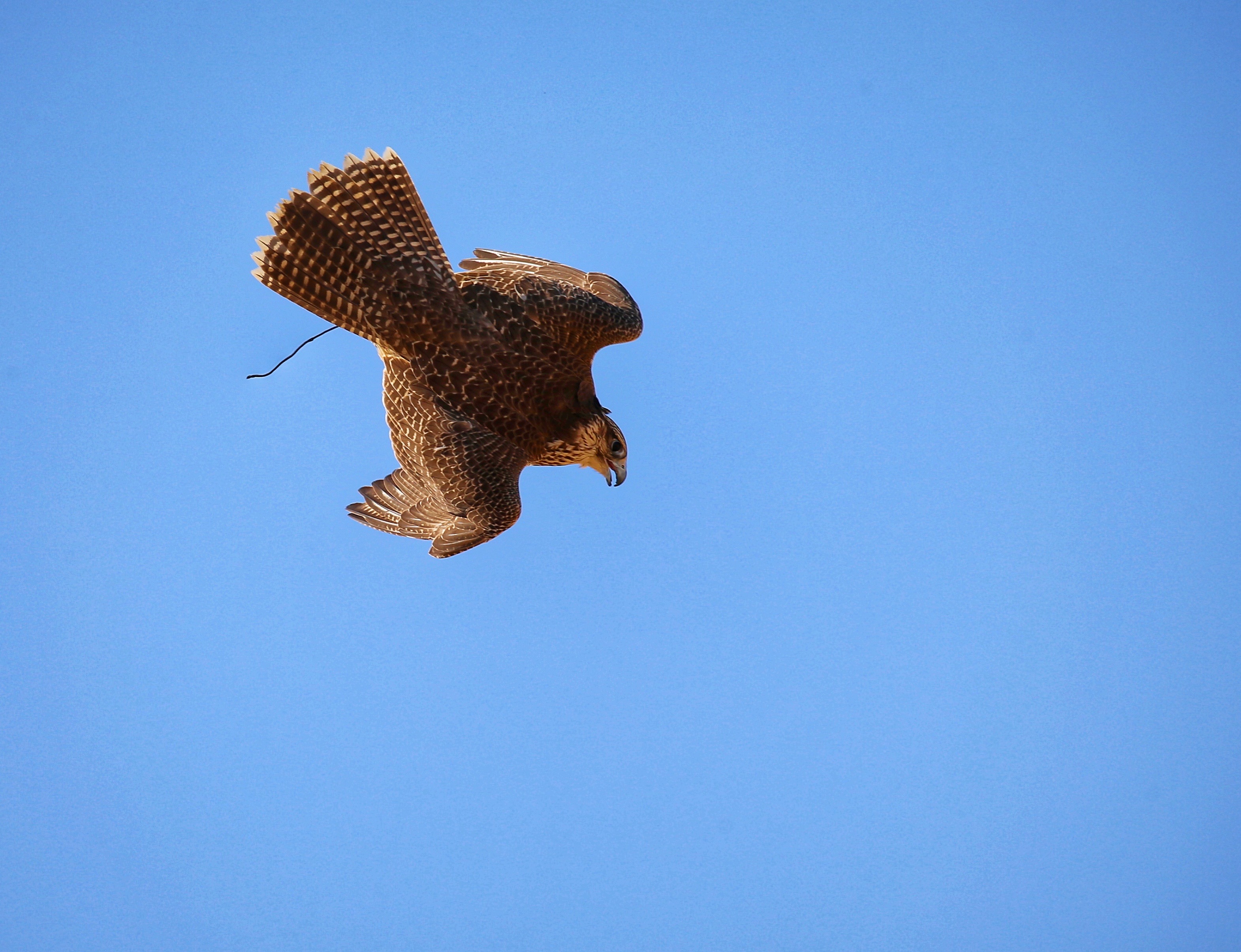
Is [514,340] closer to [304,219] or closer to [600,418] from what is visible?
[600,418]

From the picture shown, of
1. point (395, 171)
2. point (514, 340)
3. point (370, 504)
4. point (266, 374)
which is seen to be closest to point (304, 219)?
point (395, 171)

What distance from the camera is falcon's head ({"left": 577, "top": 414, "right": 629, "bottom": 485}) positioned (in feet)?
15.3

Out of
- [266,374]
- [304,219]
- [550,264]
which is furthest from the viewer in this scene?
[550,264]

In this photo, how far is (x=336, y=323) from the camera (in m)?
4.46

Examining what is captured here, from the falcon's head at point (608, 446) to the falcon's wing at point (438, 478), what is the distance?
0.35 meters

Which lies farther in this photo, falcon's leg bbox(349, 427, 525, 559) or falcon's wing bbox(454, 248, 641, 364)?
falcon's wing bbox(454, 248, 641, 364)

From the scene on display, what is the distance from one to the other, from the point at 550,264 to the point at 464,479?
4.92 ft

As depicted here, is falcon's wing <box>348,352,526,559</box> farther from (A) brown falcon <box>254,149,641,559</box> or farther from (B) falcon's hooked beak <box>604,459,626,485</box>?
(B) falcon's hooked beak <box>604,459,626,485</box>

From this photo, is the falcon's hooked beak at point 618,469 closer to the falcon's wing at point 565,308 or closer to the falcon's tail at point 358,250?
the falcon's wing at point 565,308

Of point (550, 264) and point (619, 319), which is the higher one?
point (550, 264)

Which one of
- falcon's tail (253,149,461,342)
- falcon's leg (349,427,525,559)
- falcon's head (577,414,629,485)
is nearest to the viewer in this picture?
falcon's tail (253,149,461,342)

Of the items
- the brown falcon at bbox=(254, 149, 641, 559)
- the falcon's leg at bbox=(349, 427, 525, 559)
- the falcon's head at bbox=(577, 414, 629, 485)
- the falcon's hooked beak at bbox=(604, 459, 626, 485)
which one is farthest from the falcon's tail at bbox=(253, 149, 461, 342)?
the falcon's hooked beak at bbox=(604, 459, 626, 485)

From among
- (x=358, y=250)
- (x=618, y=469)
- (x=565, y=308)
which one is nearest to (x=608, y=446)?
(x=618, y=469)

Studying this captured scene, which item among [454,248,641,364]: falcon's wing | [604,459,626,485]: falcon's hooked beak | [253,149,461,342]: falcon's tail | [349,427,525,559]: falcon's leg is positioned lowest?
[349,427,525,559]: falcon's leg
